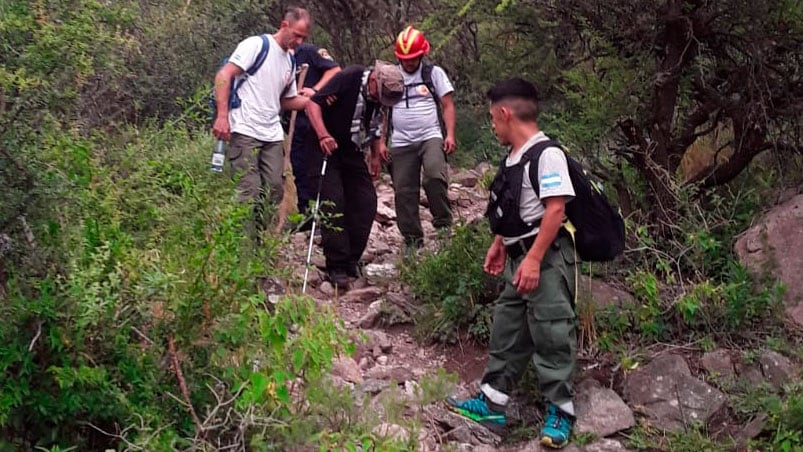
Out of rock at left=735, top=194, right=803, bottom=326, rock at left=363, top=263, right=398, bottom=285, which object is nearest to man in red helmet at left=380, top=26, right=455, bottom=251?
rock at left=363, top=263, right=398, bottom=285

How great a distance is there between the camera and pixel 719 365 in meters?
5.24

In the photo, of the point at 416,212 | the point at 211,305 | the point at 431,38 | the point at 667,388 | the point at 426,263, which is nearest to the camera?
the point at 211,305

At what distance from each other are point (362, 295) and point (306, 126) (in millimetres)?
1389

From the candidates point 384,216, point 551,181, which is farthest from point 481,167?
point 551,181

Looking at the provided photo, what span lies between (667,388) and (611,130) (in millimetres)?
2192

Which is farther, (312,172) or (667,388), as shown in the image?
(312,172)

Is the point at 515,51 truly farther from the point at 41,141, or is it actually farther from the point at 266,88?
the point at 41,141

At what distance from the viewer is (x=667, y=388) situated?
4.98 meters

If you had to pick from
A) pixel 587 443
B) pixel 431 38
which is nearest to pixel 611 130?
pixel 587 443

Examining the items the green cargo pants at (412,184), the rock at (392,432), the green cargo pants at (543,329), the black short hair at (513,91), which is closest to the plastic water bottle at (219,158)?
the green cargo pants at (412,184)

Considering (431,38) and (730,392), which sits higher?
(431,38)

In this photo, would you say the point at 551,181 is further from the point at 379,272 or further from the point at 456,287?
the point at 379,272

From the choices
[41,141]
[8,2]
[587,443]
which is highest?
[8,2]

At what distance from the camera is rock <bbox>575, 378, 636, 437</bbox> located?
473cm
